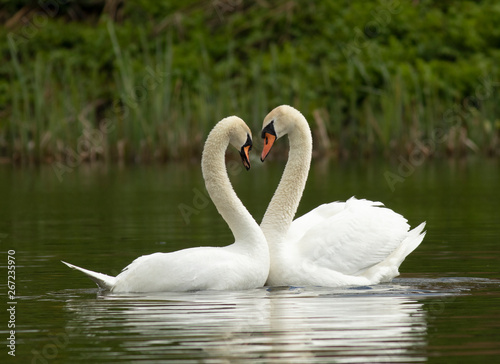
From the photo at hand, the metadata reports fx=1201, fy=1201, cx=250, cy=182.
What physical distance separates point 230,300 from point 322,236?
137 cm

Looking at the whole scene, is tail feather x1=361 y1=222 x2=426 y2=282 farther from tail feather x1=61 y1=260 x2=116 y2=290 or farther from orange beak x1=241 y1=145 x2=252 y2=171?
tail feather x1=61 y1=260 x2=116 y2=290

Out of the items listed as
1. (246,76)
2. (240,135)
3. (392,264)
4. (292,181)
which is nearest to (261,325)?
(240,135)

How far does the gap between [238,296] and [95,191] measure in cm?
1074

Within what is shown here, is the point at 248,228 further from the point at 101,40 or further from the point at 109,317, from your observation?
the point at 101,40

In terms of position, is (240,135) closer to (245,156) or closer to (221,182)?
(245,156)

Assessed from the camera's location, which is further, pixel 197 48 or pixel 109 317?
pixel 197 48

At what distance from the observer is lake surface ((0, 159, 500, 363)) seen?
6.93 metres

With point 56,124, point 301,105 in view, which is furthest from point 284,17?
point 56,124

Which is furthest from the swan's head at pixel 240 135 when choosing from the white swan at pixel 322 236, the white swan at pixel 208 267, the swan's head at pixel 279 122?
the swan's head at pixel 279 122

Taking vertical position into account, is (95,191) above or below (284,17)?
below

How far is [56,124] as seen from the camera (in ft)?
81.8

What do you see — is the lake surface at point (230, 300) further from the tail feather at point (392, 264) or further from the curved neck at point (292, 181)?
the curved neck at point (292, 181)

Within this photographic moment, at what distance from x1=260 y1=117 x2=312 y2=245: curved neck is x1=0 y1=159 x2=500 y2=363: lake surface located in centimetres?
91

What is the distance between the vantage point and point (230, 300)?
889 cm
